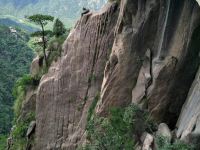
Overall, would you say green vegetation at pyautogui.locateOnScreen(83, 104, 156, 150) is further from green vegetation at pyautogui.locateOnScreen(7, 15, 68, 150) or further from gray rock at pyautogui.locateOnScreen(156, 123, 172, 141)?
green vegetation at pyautogui.locateOnScreen(7, 15, 68, 150)

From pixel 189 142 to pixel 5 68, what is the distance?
103m

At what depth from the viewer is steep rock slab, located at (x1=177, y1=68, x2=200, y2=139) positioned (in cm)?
2573

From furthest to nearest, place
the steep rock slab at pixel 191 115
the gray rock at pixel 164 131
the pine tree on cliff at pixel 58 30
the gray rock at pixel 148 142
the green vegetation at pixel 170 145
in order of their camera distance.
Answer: the pine tree on cliff at pixel 58 30
the gray rock at pixel 148 142
the gray rock at pixel 164 131
the steep rock slab at pixel 191 115
the green vegetation at pixel 170 145

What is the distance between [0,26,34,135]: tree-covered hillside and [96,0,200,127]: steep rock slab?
59.7 metres

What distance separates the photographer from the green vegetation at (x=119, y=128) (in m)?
28.6

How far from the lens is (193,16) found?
1170 inches

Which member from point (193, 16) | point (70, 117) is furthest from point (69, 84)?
point (193, 16)

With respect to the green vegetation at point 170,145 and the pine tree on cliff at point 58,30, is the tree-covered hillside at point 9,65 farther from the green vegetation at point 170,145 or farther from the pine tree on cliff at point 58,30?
the green vegetation at point 170,145

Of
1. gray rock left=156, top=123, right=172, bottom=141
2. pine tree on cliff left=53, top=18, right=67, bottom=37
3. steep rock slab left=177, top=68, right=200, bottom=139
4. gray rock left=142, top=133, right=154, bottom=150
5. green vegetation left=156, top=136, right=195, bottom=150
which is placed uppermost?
pine tree on cliff left=53, top=18, right=67, bottom=37

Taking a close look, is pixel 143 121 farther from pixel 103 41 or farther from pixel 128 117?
pixel 103 41

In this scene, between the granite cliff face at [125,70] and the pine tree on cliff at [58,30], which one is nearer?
the granite cliff face at [125,70]

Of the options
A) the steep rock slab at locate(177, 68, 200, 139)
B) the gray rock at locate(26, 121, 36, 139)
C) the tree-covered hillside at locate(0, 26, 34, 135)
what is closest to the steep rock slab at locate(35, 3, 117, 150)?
the gray rock at locate(26, 121, 36, 139)

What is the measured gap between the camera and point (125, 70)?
112ft

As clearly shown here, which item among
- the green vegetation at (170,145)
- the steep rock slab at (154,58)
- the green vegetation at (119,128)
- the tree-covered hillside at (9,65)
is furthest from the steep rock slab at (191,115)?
the tree-covered hillside at (9,65)
